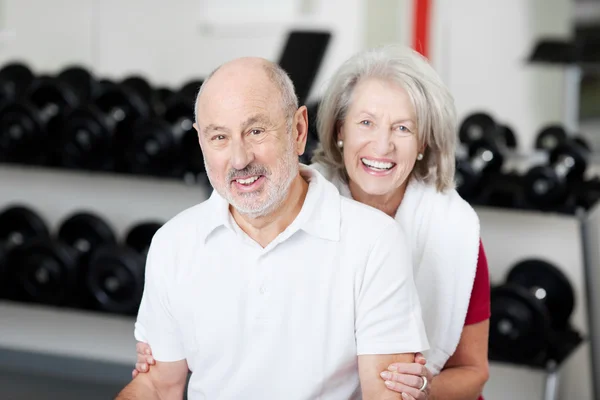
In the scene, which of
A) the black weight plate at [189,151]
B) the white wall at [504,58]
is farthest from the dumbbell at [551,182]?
the black weight plate at [189,151]

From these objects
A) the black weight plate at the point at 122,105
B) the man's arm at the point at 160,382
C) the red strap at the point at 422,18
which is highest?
the red strap at the point at 422,18

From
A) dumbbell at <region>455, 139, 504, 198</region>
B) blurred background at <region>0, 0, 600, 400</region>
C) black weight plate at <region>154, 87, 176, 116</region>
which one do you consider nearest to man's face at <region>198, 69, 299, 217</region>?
blurred background at <region>0, 0, 600, 400</region>

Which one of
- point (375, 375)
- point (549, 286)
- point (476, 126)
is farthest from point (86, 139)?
point (375, 375)

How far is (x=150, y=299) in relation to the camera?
4.95 ft

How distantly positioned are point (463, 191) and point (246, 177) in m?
2.03

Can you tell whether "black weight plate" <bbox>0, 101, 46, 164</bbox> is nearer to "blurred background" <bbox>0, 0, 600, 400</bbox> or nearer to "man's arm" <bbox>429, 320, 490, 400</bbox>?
"blurred background" <bbox>0, 0, 600, 400</bbox>

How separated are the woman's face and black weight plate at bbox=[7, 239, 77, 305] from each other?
80.3 inches

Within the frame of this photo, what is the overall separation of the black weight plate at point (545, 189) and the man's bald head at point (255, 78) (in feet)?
6.48

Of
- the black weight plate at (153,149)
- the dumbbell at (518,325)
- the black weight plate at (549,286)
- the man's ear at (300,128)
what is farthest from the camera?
the black weight plate at (153,149)

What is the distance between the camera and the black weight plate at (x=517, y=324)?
9.29 feet

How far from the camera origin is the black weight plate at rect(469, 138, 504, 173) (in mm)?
3371

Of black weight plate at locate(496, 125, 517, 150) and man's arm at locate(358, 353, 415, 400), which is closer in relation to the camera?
man's arm at locate(358, 353, 415, 400)

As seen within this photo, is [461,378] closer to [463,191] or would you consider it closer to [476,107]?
[463,191]

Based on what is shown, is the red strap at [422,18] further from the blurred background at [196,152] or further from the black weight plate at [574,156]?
the black weight plate at [574,156]
